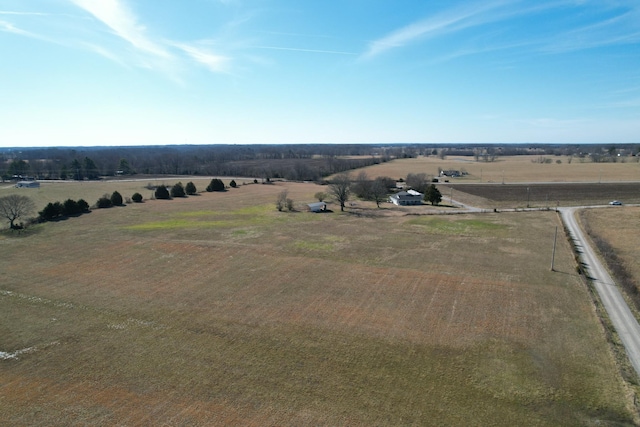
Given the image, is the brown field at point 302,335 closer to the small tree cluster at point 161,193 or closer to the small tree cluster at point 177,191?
the small tree cluster at point 161,193

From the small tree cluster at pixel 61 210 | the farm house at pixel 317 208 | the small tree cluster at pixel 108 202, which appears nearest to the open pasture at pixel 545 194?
the farm house at pixel 317 208

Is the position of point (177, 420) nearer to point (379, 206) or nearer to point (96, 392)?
point (96, 392)

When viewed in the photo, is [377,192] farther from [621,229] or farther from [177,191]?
[177,191]

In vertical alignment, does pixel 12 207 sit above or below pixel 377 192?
above

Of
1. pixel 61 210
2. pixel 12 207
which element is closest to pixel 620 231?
pixel 61 210

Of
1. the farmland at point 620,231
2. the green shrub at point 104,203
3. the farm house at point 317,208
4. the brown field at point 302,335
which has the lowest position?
the brown field at point 302,335

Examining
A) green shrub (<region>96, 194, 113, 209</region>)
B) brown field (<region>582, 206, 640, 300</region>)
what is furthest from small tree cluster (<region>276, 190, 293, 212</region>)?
brown field (<region>582, 206, 640, 300</region>)
